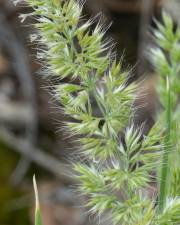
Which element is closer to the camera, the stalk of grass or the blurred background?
the stalk of grass

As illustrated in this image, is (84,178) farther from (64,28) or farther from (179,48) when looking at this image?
(179,48)

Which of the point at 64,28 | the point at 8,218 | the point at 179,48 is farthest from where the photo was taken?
the point at 8,218

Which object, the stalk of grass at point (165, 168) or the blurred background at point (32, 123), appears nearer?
the stalk of grass at point (165, 168)

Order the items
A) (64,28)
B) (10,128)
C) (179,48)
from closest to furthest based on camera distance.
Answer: (64,28), (179,48), (10,128)

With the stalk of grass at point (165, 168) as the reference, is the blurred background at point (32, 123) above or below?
below

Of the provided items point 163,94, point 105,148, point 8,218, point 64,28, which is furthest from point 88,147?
point 8,218

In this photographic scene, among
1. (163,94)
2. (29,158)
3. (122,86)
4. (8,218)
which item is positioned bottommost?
(8,218)

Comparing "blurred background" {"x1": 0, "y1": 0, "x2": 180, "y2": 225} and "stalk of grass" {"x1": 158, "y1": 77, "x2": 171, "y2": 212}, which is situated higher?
"stalk of grass" {"x1": 158, "y1": 77, "x2": 171, "y2": 212}

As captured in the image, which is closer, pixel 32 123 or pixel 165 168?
pixel 165 168
